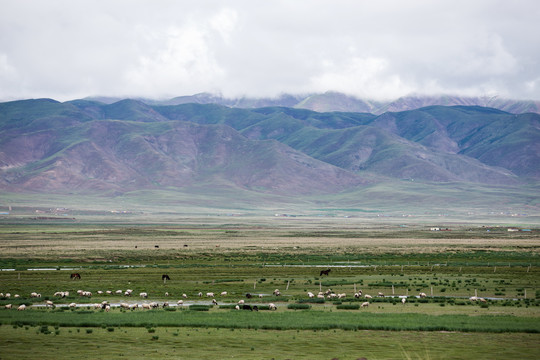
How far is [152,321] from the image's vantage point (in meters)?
33.9

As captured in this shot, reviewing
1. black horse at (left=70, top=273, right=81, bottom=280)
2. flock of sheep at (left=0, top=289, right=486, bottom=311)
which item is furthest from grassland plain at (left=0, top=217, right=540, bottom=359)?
black horse at (left=70, top=273, right=81, bottom=280)

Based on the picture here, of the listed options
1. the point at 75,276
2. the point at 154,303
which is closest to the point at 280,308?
the point at 154,303

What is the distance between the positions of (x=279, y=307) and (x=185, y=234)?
9281 cm

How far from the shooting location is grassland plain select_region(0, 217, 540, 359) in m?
27.9

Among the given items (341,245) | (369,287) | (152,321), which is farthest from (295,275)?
(341,245)

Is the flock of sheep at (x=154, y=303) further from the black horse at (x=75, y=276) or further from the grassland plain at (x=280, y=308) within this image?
the black horse at (x=75, y=276)

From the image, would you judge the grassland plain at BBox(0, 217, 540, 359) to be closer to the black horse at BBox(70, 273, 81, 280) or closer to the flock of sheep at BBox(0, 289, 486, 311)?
the flock of sheep at BBox(0, 289, 486, 311)

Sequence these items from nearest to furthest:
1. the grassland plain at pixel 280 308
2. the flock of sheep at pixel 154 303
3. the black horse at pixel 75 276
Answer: the grassland plain at pixel 280 308, the flock of sheep at pixel 154 303, the black horse at pixel 75 276

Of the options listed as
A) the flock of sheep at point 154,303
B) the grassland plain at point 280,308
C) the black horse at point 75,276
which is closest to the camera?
the grassland plain at point 280,308

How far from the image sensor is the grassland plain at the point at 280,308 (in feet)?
91.7

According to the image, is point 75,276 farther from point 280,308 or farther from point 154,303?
point 280,308

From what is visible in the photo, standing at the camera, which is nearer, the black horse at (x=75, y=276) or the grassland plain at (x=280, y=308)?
the grassland plain at (x=280, y=308)

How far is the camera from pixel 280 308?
130 feet

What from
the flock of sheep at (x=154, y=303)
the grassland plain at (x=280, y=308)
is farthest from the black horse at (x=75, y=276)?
the flock of sheep at (x=154, y=303)
